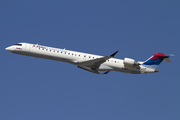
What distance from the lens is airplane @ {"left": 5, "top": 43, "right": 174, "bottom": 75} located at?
28.8 meters

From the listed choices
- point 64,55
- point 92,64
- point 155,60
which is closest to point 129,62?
point 155,60

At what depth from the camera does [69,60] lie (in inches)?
1145

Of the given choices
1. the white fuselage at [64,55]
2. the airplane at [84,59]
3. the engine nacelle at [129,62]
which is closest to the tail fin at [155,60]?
the airplane at [84,59]

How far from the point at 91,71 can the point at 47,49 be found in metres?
6.22

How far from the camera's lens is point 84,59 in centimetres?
2961

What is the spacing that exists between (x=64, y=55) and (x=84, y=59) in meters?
2.46

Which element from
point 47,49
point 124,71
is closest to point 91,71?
point 124,71

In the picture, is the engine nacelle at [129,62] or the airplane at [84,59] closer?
the airplane at [84,59]

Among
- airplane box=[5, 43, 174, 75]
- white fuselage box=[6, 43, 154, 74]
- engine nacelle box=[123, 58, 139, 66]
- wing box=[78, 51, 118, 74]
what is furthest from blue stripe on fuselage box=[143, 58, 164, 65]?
wing box=[78, 51, 118, 74]

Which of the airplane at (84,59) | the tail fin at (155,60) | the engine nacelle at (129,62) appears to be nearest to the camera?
the airplane at (84,59)

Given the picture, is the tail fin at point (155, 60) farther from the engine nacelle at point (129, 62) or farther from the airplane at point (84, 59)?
the engine nacelle at point (129, 62)

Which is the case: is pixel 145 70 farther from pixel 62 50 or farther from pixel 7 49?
pixel 7 49

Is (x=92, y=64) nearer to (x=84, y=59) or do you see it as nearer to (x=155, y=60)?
(x=84, y=59)

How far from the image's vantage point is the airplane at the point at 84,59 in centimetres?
2883
